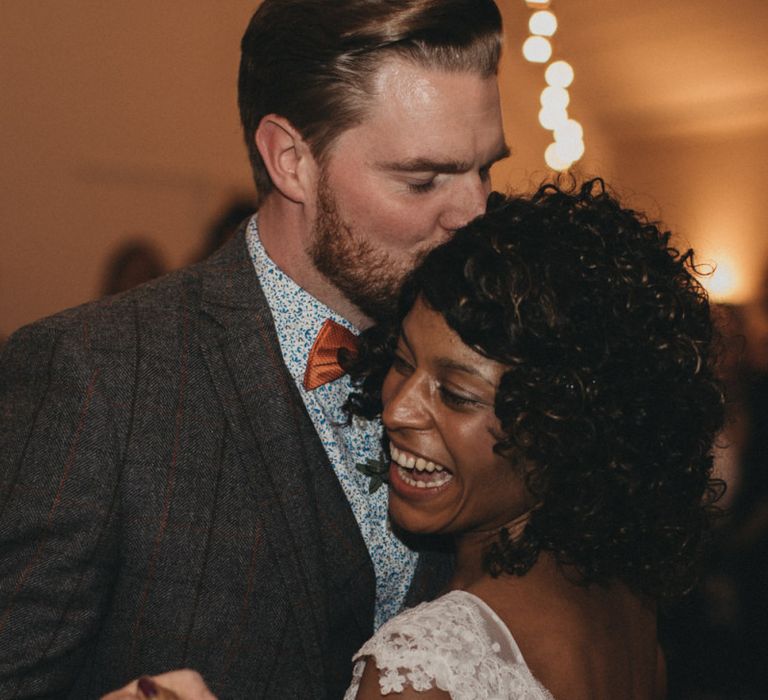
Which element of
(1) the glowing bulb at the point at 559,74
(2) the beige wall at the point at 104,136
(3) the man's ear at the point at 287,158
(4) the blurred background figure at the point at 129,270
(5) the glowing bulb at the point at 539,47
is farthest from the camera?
(1) the glowing bulb at the point at 559,74

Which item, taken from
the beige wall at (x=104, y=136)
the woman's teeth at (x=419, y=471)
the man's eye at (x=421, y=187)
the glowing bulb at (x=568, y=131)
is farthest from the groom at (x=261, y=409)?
the glowing bulb at (x=568, y=131)

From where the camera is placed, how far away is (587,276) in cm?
154

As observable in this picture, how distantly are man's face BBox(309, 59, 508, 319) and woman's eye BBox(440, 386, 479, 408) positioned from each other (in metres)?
0.36

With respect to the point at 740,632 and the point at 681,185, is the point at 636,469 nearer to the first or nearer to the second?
the point at 740,632

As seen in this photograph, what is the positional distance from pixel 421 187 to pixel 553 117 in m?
5.56

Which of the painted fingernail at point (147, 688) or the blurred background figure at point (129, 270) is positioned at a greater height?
the painted fingernail at point (147, 688)

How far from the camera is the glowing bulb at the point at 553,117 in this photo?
7164 mm

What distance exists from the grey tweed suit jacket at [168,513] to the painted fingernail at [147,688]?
0.47m

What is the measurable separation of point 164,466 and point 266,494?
177 millimetres

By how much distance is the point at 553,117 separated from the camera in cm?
719

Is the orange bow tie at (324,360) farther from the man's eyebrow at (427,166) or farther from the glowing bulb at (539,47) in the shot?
the glowing bulb at (539,47)

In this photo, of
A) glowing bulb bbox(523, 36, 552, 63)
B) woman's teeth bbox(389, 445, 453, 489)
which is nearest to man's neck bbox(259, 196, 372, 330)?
woman's teeth bbox(389, 445, 453, 489)

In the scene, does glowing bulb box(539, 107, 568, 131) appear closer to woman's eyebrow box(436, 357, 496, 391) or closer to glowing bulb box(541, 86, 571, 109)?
glowing bulb box(541, 86, 571, 109)

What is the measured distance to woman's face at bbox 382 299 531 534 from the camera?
5.15 ft
